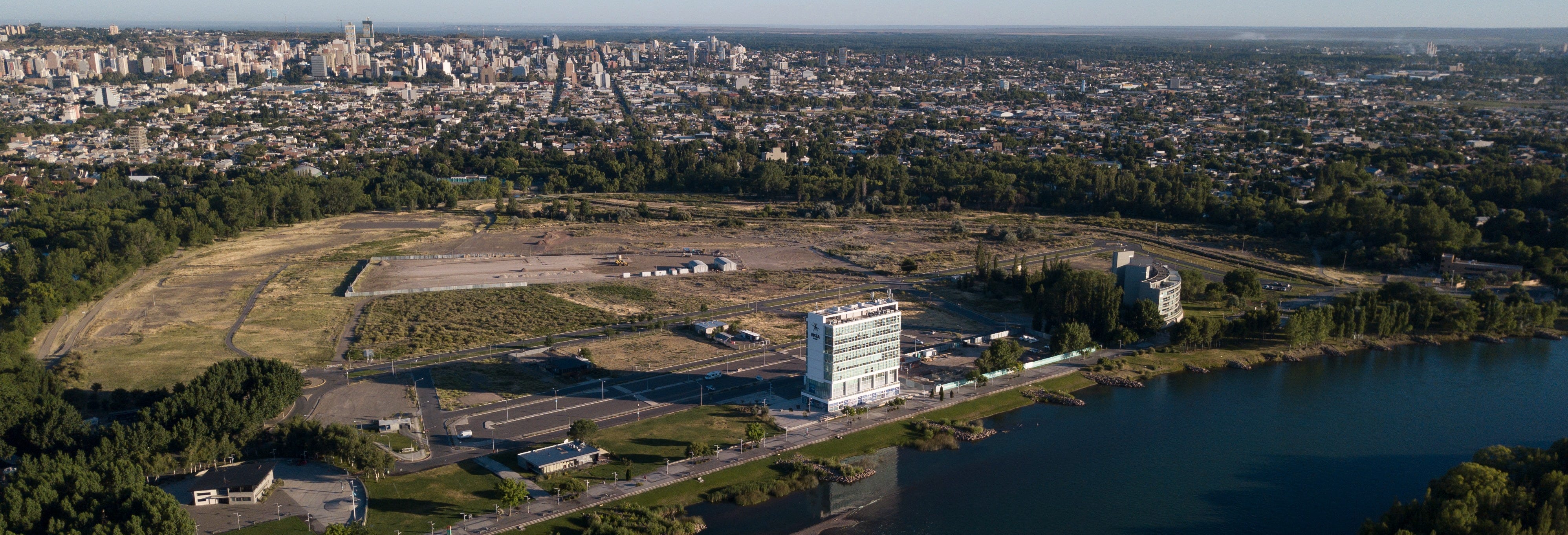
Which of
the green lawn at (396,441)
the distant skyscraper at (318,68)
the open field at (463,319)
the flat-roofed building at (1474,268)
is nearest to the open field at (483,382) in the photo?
the green lawn at (396,441)

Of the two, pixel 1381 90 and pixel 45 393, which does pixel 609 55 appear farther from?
pixel 45 393

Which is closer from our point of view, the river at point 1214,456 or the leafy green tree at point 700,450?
the river at point 1214,456

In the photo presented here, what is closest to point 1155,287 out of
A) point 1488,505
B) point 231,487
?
point 1488,505

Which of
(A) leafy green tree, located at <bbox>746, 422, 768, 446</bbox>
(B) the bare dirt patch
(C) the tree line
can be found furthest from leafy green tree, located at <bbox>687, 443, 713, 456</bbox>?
(C) the tree line

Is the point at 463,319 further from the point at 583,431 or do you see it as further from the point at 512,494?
the point at 512,494

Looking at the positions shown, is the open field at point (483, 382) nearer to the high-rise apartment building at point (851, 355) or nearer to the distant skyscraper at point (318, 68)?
the high-rise apartment building at point (851, 355)

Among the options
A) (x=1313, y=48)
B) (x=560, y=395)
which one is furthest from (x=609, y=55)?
(x=560, y=395)
